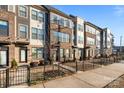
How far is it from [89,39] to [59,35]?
54.0 feet

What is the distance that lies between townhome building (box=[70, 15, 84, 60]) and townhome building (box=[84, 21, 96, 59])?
1.88 m

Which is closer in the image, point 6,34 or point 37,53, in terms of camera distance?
point 6,34

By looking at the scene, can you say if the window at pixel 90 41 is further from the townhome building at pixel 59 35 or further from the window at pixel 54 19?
the window at pixel 54 19

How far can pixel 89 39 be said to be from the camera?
46.6 m

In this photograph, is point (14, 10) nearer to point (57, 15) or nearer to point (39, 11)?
point (39, 11)

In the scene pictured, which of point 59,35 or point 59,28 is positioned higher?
point 59,28

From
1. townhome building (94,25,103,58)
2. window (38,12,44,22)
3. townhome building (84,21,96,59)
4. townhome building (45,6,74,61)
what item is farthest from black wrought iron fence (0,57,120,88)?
townhome building (94,25,103,58)

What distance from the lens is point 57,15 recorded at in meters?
30.8

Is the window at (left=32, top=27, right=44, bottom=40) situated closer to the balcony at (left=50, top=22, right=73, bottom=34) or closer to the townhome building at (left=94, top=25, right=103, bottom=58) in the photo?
the balcony at (left=50, top=22, right=73, bottom=34)

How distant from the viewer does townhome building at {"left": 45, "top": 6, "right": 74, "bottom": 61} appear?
2889 cm

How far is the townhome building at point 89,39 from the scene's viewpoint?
43841mm

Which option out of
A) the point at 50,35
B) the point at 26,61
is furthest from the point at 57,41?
the point at 26,61

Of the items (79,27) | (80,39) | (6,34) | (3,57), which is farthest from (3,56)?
(80,39)

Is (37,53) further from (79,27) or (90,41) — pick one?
A: (90,41)
